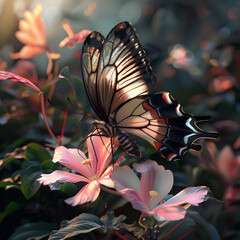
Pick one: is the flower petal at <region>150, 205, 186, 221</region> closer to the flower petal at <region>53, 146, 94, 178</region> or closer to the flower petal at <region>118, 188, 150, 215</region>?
the flower petal at <region>118, 188, 150, 215</region>

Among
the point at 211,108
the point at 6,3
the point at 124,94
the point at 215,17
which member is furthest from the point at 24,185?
the point at 215,17

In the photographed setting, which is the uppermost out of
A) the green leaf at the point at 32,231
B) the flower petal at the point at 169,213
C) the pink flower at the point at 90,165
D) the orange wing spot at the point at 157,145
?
the pink flower at the point at 90,165


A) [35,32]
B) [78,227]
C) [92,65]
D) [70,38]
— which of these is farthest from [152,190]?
[35,32]

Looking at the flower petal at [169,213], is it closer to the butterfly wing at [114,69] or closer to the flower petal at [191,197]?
the flower petal at [191,197]

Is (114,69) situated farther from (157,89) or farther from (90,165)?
(157,89)

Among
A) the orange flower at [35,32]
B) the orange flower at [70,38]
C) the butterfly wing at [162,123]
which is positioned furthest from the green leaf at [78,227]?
the orange flower at [35,32]

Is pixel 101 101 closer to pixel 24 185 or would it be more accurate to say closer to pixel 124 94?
pixel 124 94

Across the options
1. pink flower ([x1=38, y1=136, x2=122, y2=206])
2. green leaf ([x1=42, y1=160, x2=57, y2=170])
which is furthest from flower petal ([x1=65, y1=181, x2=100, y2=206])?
green leaf ([x1=42, y1=160, x2=57, y2=170])
